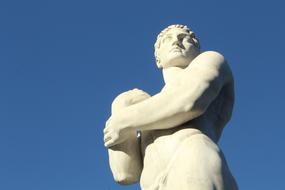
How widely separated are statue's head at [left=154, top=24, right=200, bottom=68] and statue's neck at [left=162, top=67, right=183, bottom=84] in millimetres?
48

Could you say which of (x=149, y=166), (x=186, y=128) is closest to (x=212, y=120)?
(x=186, y=128)

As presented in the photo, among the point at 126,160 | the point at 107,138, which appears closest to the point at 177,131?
the point at 126,160

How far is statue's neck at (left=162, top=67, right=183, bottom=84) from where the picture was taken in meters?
7.25

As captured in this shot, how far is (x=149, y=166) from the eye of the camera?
21.7 feet

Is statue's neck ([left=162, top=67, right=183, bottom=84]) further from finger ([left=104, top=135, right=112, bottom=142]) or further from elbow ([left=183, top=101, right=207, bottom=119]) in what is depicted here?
finger ([left=104, top=135, right=112, bottom=142])

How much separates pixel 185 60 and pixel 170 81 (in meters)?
0.40

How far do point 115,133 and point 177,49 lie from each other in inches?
52.6

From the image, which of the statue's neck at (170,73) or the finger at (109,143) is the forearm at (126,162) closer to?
the finger at (109,143)

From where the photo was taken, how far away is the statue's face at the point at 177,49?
7340 millimetres

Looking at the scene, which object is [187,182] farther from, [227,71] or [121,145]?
[227,71]

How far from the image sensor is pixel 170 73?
737 centimetres

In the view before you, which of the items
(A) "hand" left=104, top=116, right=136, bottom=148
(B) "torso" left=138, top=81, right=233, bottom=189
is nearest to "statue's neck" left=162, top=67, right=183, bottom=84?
(B) "torso" left=138, top=81, right=233, bottom=189

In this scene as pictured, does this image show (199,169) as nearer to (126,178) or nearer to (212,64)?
(126,178)

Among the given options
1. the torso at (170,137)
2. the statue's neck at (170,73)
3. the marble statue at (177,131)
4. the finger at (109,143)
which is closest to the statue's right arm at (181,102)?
→ the marble statue at (177,131)
